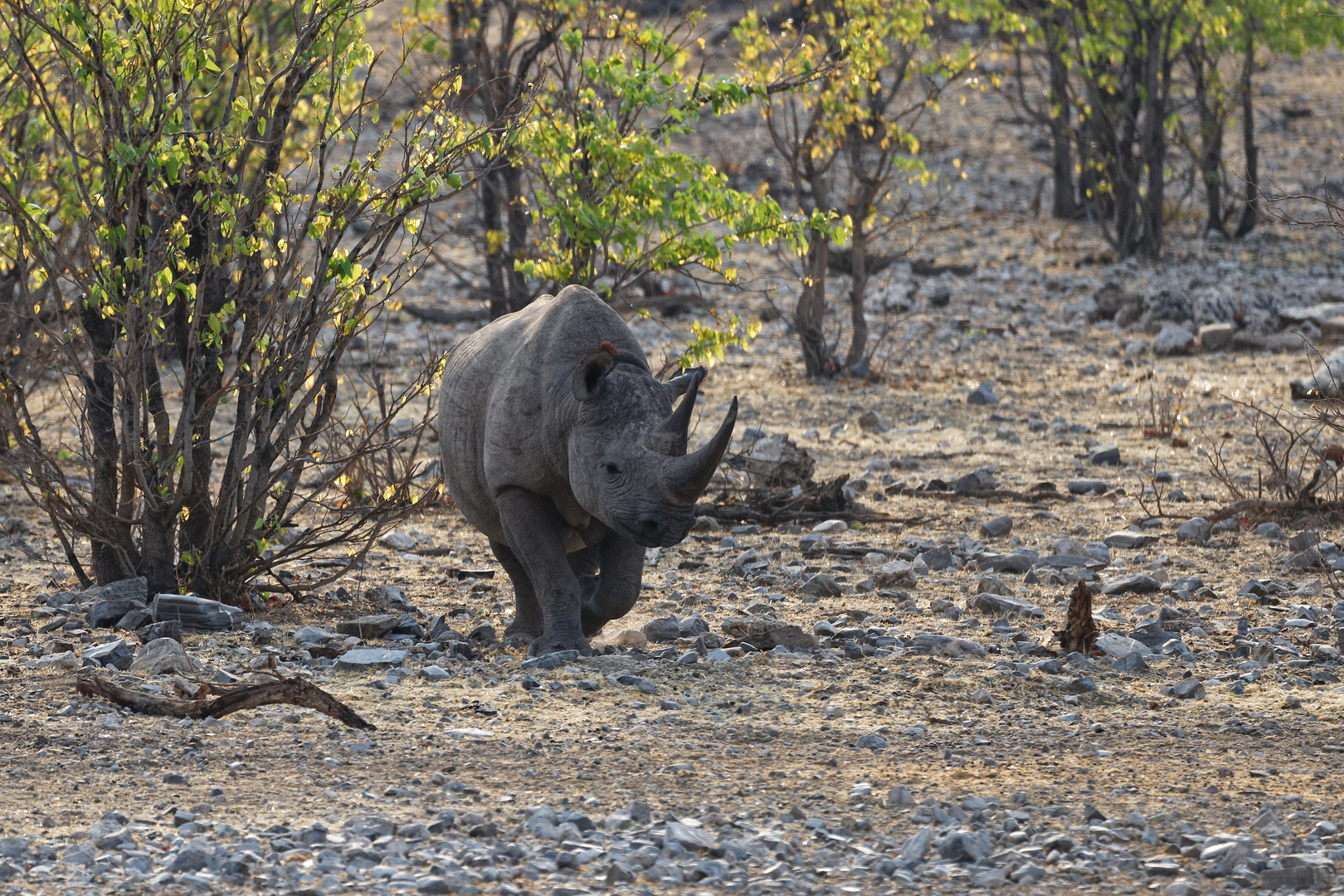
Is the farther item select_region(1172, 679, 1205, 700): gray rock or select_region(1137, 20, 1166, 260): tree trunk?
select_region(1137, 20, 1166, 260): tree trunk

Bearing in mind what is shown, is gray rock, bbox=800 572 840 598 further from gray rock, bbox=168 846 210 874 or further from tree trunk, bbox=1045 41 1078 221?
tree trunk, bbox=1045 41 1078 221

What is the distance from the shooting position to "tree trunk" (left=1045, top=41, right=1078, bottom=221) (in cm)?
2236

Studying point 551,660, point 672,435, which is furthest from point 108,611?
point 672,435

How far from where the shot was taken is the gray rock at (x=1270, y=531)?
366 inches

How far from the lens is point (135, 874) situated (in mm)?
4184

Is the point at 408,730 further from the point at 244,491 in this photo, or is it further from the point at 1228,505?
the point at 1228,505

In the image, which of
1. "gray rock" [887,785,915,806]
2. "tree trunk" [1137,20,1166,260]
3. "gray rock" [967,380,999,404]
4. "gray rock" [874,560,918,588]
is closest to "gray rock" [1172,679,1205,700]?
"gray rock" [887,785,915,806]

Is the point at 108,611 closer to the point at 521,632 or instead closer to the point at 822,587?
the point at 521,632

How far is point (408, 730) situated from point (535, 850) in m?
1.36

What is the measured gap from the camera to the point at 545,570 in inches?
270

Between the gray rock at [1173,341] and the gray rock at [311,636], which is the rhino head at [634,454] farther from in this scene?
the gray rock at [1173,341]

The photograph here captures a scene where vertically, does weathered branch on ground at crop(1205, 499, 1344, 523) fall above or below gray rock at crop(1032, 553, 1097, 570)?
above

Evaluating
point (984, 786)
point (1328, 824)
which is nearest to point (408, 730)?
point (984, 786)

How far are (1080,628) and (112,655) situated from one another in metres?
→ 3.96
